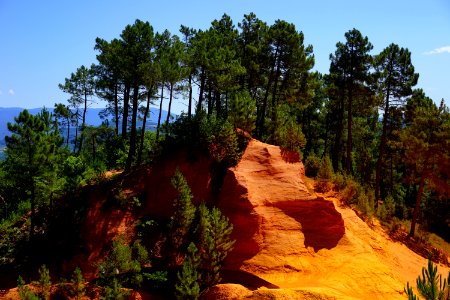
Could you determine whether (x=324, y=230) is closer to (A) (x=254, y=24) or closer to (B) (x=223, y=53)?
(B) (x=223, y=53)

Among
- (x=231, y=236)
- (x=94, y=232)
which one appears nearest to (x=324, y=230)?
(x=231, y=236)

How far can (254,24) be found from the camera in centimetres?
3241

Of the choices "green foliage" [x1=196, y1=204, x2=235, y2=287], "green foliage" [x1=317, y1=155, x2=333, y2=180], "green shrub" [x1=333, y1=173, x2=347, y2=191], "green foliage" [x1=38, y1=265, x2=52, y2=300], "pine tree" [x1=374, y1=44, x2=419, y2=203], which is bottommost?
"green foliage" [x1=38, y1=265, x2=52, y2=300]

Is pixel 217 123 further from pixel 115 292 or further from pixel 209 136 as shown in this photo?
pixel 115 292

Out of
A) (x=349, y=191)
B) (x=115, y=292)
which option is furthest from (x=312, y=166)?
(x=115, y=292)

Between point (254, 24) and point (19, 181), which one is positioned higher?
point (254, 24)

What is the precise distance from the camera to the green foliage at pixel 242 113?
2256 centimetres

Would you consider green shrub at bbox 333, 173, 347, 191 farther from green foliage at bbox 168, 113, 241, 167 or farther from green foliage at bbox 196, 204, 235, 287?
green foliage at bbox 196, 204, 235, 287

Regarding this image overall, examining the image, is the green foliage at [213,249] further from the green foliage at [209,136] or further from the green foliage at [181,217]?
the green foliage at [209,136]

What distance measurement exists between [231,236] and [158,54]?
13764 millimetres

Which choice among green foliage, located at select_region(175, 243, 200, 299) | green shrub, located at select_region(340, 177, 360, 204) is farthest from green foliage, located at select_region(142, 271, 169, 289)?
green shrub, located at select_region(340, 177, 360, 204)

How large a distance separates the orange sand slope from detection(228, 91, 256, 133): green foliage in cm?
217

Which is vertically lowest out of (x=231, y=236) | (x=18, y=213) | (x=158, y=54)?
(x=18, y=213)

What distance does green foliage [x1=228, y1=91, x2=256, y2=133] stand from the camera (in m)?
22.6
